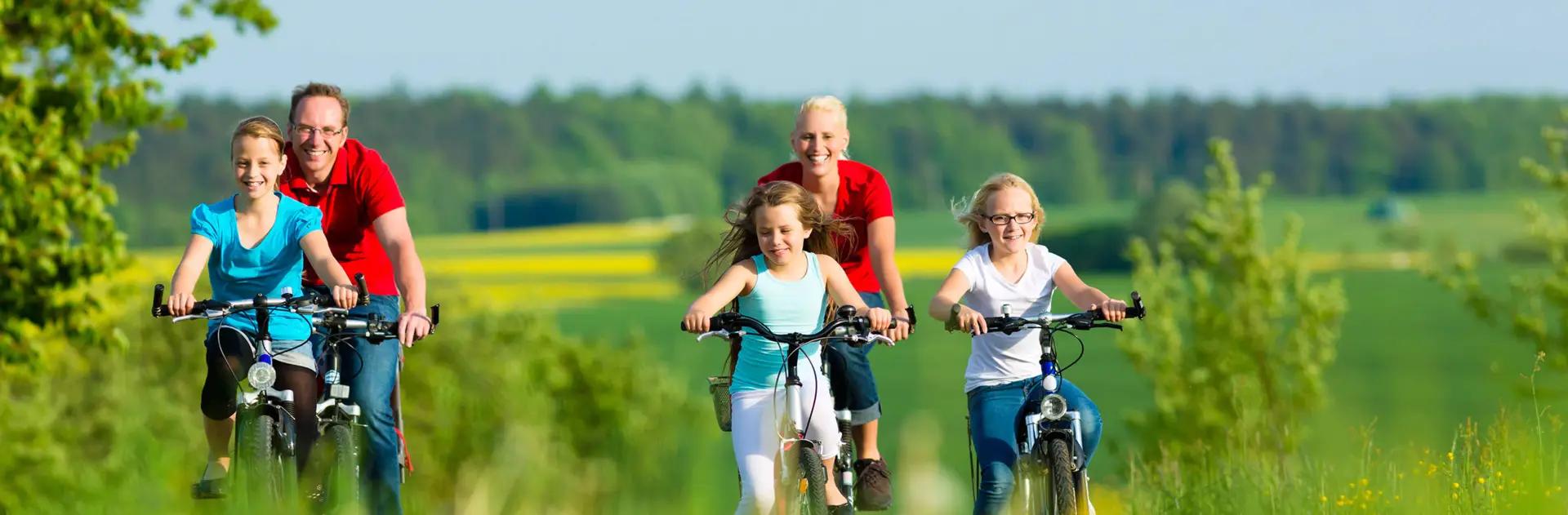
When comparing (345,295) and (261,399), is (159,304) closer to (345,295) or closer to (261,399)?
(261,399)

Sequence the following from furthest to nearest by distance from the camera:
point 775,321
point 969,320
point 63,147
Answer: point 63,147 < point 775,321 < point 969,320

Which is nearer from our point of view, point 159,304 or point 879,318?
point 159,304

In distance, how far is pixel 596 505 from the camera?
3.74m

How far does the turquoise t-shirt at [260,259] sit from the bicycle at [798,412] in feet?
5.13

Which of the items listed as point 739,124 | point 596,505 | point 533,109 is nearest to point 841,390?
point 596,505

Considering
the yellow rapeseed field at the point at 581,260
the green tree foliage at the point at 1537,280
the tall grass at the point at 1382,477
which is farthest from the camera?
the yellow rapeseed field at the point at 581,260

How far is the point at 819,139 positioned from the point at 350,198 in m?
1.94

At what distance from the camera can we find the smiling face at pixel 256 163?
603 centimetres

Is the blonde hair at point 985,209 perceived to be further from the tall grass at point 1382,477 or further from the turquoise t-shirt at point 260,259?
the turquoise t-shirt at point 260,259

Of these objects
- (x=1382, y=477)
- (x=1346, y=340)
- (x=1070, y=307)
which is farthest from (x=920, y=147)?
(x=1382, y=477)

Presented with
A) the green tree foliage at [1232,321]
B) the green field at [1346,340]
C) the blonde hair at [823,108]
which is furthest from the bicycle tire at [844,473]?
the green field at [1346,340]

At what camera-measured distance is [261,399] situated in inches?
242

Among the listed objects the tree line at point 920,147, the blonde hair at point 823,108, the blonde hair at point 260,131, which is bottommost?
the blonde hair at point 260,131

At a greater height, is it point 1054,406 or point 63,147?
point 63,147
